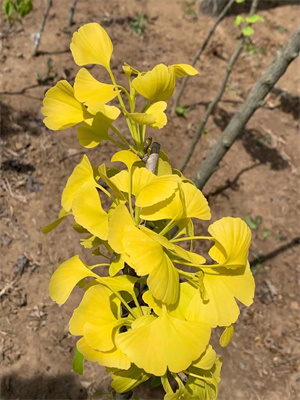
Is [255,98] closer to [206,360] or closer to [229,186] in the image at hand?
[206,360]

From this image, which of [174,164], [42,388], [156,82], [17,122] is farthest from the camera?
[174,164]

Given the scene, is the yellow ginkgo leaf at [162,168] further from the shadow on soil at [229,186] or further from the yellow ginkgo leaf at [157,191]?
the shadow on soil at [229,186]

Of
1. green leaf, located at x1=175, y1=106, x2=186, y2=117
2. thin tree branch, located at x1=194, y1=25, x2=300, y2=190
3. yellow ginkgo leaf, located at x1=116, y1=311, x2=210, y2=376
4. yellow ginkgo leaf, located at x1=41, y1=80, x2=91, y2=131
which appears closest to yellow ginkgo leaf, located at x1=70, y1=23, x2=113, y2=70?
yellow ginkgo leaf, located at x1=41, y1=80, x2=91, y2=131

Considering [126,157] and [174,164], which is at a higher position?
[126,157]

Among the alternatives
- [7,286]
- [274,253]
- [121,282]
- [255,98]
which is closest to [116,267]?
[121,282]

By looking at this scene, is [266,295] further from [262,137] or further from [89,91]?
[89,91]

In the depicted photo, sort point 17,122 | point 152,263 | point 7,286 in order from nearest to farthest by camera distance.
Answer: point 152,263 < point 7,286 < point 17,122

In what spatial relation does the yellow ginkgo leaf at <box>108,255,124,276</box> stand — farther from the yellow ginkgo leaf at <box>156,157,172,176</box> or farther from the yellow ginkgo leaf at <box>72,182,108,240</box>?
the yellow ginkgo leaf at <box>156,157,172,176</box>
